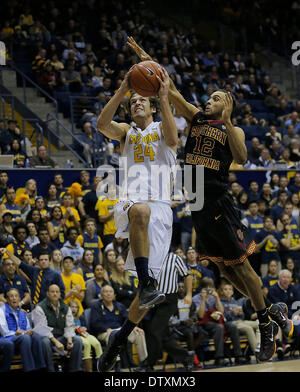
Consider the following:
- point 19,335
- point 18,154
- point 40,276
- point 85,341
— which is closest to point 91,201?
point 18,154

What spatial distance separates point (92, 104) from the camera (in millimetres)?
16609

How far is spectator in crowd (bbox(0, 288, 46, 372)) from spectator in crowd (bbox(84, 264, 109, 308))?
1.42 meters

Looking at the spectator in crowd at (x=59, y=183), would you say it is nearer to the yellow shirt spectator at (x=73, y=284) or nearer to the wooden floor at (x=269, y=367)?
the yellow shirt spectator at (x=73, y=284)

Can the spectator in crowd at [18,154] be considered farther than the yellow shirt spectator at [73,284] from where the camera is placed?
Yes

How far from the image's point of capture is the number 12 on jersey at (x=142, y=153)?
6688 millimetres

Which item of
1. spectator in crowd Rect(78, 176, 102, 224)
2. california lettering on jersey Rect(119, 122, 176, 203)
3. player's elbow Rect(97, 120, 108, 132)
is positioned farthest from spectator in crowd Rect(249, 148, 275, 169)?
player's elbow Rect(97, 120, 108, 132)

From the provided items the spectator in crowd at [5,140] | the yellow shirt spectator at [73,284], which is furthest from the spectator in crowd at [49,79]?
the yellow shirt spectator at [73,284]

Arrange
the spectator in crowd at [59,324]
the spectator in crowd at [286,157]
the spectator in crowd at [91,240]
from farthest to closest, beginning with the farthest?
the spectator in crowd at [286,157], the spectator in crowd at [91,240], the spectator in crowd at [59,324]

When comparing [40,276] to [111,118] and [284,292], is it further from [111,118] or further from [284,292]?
[111,118]

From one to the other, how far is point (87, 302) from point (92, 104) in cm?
646

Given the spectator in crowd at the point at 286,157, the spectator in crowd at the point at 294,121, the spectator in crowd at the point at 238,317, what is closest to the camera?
the spectator in crowd at the point at 238,317

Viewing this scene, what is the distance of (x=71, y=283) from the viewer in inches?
449

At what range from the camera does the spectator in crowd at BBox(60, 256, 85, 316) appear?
1123cm

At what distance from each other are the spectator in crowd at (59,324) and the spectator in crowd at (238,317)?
3.14 m
